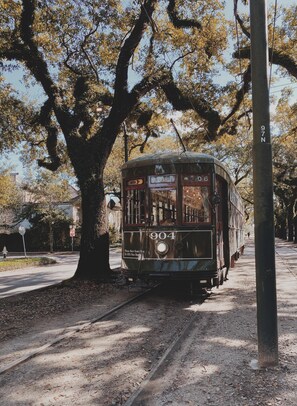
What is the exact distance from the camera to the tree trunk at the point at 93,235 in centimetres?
1302

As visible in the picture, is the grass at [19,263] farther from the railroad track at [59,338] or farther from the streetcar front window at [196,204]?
the streetcar front window at [196,204]

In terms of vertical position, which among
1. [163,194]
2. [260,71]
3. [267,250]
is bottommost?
[267,250]

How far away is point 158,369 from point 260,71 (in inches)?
149

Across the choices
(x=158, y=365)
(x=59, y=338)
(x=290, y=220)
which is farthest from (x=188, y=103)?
(x=290, y=220)

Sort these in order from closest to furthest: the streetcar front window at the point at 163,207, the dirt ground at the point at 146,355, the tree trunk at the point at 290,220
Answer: the dirt ground at the point at 146,355 < the streetcar front window at the point at 163,207 < the tree trunk at the point at 290,220

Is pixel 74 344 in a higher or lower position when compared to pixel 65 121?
lower

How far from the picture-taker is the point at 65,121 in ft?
44.6

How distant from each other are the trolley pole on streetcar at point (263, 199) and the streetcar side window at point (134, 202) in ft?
16.5

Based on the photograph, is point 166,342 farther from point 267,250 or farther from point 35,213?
point 35,213

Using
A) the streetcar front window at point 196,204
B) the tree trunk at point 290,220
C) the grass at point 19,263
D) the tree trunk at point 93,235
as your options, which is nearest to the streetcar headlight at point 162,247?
the streetcar front window at point 196,204

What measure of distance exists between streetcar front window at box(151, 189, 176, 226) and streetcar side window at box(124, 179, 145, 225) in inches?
11.3

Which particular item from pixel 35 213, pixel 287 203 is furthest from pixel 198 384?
pixel 287 203

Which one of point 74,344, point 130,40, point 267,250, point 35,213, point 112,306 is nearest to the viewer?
point 267,250

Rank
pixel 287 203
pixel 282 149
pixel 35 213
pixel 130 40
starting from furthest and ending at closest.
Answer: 1. pixel 287 203
2. pixel 35 213
3. pixel 282 149
4. pixel 130 40
